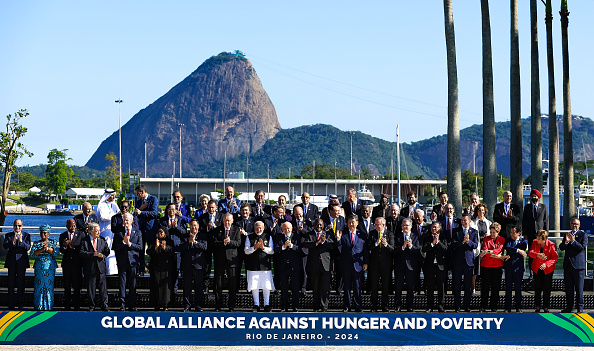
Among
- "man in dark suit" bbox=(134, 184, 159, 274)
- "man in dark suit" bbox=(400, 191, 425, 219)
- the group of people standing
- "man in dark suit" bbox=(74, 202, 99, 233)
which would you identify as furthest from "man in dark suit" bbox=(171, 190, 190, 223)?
"man in dark suit" bbox=(400, 191, 425, 219)

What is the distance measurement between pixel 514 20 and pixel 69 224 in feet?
50.4

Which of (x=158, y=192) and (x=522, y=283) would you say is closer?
(x=522, y=283)

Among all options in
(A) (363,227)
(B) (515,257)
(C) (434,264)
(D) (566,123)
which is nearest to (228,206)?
(A) (363,227)

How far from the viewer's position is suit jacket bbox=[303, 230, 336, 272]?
1234 cm

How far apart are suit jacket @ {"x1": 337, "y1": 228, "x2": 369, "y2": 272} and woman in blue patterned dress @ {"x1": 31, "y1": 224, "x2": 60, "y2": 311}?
5303 millimetres

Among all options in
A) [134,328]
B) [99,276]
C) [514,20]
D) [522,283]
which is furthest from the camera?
[514,20]

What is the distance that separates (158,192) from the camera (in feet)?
410

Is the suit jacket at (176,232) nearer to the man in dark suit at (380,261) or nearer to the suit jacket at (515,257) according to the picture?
the man in dark suit at (380,261)

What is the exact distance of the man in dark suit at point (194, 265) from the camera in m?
12.3

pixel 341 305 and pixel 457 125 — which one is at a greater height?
pixel 457 125

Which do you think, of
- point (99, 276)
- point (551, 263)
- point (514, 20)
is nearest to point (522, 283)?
point (551, 263)

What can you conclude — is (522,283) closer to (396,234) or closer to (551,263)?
(551,263)

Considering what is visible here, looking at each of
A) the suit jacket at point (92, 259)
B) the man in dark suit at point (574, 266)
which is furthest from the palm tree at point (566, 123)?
the suit jacket at point (92, 259)

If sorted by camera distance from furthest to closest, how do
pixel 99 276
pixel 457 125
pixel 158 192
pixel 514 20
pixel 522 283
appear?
pixel 158 192, pixel 514 20, pixel 457 125, pixel 522 283, pixel 99 276
